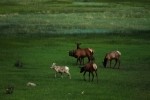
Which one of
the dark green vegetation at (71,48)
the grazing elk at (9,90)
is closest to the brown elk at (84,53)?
the dark green vegetation at (71,48)

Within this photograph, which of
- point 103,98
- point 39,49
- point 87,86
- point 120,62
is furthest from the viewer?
point 39,49

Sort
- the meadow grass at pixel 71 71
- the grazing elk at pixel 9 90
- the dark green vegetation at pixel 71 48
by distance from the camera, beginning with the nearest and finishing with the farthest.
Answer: the grazing elk at pixel 9 90 → the meadow grass at pixel 71 71 → the dark green vegetation at pixel 71 48

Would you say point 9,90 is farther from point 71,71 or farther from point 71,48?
point 71,48

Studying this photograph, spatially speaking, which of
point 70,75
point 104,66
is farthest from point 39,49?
point 70,75

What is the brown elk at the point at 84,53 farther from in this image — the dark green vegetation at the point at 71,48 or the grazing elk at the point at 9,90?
the grazing elk at the point at 9,90

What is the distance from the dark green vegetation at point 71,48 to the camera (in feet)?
99.9

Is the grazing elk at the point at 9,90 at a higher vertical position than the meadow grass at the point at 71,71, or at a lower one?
higher

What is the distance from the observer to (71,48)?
52594 millimetres

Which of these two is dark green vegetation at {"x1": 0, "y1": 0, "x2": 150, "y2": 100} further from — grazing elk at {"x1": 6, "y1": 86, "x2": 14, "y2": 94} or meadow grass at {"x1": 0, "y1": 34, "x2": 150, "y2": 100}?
grazing elk at {"x1": 6, "y1": 86, "x2": 14, "y2": 94}

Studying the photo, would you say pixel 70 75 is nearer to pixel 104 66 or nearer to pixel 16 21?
pixel 104 66

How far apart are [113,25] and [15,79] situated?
143 feet

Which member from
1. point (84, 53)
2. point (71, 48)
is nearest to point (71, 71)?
point (84, 53)

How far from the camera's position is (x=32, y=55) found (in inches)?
1852

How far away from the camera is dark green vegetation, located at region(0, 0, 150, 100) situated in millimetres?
30462
